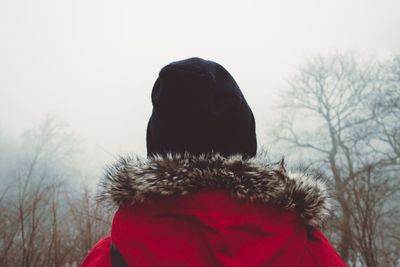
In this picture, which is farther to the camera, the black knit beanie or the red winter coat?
the black knit beanie

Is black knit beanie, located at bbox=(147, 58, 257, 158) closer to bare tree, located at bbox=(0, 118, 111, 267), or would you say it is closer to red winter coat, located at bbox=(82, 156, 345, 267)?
red winter coat, located at bbox=(82, 156, 345, 267)

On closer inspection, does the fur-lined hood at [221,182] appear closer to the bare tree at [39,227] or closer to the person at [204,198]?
the person at [204,198]

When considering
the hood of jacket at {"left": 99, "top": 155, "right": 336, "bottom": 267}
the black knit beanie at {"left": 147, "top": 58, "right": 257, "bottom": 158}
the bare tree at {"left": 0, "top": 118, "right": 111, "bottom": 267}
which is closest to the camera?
the hood of jacket at {"left": 99, "top": 155, "right": 336, "bottom": 267}

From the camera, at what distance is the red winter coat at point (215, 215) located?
2.95ft

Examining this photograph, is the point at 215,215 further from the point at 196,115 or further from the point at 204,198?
the point at 196,115

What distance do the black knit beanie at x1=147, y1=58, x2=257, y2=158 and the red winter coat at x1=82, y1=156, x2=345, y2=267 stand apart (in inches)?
4.2

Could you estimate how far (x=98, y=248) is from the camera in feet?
3.58

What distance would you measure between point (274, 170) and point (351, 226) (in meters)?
3.58

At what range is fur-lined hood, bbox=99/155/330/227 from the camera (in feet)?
3.13

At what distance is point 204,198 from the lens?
933mm

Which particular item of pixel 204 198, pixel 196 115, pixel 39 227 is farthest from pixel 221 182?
pixel 39 227

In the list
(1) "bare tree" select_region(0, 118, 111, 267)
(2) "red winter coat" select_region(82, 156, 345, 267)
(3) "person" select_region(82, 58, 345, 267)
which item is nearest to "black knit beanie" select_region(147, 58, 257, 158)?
(3) "person" select_region(82, 58, 345, 267)

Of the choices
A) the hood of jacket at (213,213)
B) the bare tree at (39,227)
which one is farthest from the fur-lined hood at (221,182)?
the bare tree at (39,227)

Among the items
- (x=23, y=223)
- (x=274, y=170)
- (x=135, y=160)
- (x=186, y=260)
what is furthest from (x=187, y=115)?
(x=23, y=223)
